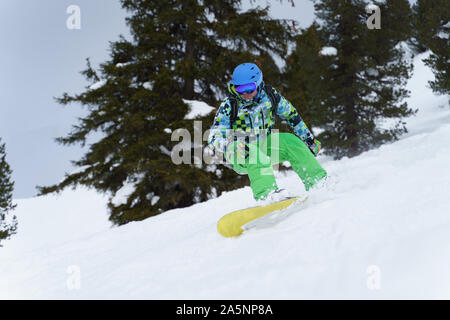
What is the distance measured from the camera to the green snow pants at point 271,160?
2.92 m

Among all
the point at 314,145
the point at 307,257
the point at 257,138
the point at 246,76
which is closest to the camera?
the point at 307,257

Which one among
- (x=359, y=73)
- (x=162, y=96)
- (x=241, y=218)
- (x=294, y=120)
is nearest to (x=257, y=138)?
(x=294, y=120)

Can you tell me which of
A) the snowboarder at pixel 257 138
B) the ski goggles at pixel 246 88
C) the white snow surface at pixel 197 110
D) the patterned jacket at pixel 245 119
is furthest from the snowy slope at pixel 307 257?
the white snow surface at pixel 197 110

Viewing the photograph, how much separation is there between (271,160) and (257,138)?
0.27 metres

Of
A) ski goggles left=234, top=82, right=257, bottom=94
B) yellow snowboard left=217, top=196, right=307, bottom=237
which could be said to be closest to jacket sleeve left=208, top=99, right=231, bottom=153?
ski goggles left=234, top=82, right=257, bottom=94

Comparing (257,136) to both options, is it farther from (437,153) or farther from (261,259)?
(437,153)

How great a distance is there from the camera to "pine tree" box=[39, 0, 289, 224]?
28.4 ft

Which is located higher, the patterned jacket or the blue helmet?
the blue helmet

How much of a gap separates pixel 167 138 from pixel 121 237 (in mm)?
4819

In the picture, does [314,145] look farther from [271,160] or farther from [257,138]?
[257,138]

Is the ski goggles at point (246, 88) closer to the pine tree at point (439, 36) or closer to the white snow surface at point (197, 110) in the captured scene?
the white snow surface at point (197, 110)

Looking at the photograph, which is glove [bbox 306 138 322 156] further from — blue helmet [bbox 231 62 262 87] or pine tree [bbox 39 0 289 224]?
pine tree [bbox 39 0 289 224]

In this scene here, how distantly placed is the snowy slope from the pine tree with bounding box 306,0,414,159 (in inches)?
373

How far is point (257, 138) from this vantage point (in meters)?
3.25
